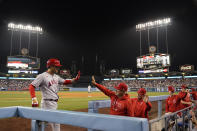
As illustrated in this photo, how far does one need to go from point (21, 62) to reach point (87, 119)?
4447 cm

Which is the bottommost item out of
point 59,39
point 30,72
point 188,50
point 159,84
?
point 159,84

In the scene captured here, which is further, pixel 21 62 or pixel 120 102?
pixel 21 62

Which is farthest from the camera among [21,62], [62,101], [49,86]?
[21,62]

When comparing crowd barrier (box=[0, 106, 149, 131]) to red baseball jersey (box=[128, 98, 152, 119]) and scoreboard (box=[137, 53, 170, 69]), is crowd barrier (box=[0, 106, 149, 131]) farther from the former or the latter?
scoreboard (box=[137, 53, 170, 69])

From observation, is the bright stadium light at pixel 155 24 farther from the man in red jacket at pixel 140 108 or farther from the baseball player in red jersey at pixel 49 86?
the baseball player in red jersey at pixel 49 86

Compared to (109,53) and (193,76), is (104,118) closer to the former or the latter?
(193,76)

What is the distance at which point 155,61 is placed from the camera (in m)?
37.8

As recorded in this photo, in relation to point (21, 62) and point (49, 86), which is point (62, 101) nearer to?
point (49, 86)

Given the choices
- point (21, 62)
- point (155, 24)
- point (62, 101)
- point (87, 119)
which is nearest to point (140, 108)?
point (87, 119)

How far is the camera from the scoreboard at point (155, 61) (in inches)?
1434

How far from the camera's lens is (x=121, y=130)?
4.24 ft

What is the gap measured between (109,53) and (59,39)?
1984 centimetres

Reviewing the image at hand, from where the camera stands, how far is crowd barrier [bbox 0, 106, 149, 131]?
1266 mm

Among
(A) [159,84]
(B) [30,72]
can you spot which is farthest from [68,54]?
(A) [159,84]
